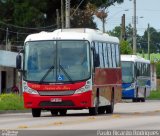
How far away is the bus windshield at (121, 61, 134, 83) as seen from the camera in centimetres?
5916

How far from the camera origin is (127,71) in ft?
194

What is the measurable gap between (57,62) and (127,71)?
89.7ft

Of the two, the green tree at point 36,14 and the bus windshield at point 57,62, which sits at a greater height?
the green tree at point 36,14

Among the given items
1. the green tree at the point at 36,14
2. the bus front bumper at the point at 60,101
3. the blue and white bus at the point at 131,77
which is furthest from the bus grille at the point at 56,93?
the green tree at the point at 36,14

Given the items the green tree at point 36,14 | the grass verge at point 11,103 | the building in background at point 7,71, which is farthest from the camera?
the green tree at point 36,14

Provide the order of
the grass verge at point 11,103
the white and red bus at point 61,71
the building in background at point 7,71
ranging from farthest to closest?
the building in background at point 7,71
the grass verge at point 11,103
the white and red bus at point 61,71

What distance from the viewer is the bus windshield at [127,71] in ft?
194

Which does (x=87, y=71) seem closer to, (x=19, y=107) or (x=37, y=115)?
(x=37, y=115)

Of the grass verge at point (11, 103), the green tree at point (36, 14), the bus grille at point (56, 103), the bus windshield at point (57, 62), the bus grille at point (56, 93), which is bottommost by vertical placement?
the grass verge at point (11, 103)

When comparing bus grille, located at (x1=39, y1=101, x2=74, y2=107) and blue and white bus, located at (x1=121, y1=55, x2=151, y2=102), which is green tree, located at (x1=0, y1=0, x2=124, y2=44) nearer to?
blue and white bus, located at (x1=121, y1=55, x2=151, y2=102)

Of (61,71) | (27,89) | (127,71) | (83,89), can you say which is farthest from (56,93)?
(127,71)

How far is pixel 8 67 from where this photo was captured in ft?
229

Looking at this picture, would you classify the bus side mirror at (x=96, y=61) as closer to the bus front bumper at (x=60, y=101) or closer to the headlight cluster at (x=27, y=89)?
the bus front bumper at (x=60, y=101)

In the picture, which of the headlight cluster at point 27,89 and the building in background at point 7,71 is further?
the building in background at point 7,71
